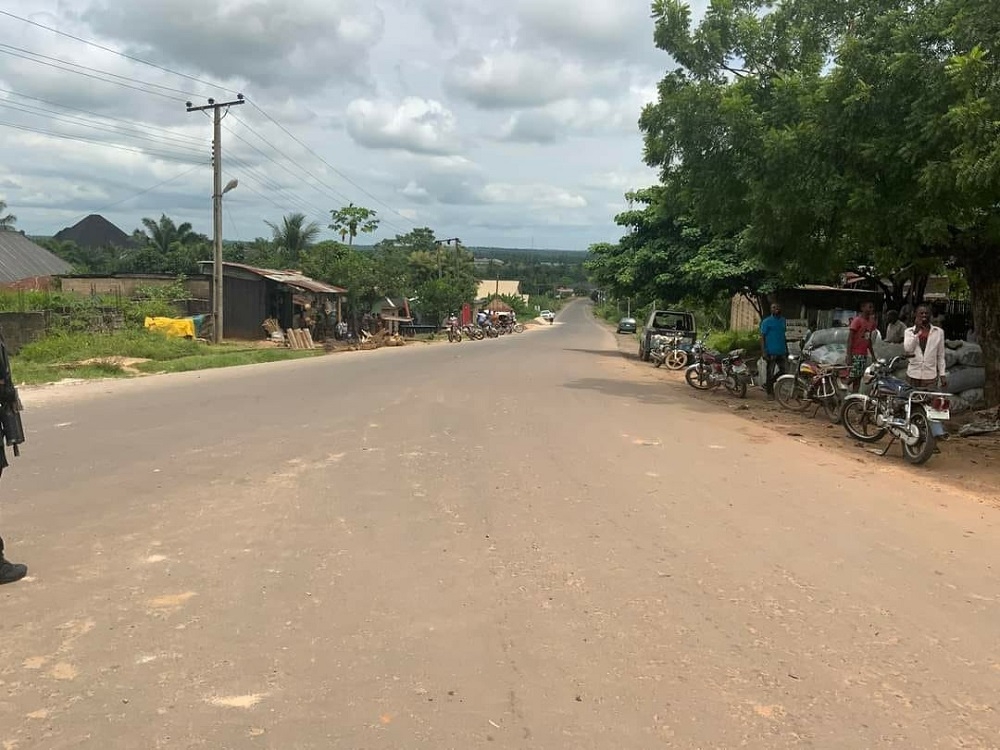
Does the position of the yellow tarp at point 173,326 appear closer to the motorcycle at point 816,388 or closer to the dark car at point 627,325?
the motorcycle at point 816,388

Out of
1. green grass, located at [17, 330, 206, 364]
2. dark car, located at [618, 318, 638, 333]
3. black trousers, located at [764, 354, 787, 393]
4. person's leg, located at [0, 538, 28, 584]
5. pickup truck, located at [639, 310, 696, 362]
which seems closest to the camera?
person's leg, located at [0, 538, 28, 584]

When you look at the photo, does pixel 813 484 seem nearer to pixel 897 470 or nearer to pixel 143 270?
pixel 897 470

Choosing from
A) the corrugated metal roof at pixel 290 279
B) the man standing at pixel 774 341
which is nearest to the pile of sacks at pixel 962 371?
the man standing at pixel 774 341

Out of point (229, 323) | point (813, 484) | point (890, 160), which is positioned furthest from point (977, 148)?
point (229, 323)

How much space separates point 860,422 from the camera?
9992 millimetres

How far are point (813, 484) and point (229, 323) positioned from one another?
30827mm

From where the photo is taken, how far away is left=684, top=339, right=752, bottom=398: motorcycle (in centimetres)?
1530

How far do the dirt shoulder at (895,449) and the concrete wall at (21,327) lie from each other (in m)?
17.7

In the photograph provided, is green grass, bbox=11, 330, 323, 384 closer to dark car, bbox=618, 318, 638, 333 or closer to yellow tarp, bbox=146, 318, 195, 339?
yellow tarp, bbox=146, 318, 195, 339

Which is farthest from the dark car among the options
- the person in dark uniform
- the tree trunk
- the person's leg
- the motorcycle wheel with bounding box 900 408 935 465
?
the person's leg

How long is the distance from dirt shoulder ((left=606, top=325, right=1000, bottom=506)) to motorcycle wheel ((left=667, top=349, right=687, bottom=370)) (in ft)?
32.1

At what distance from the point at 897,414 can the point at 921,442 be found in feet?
1.76

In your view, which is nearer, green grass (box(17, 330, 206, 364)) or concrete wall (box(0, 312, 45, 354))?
green grass (box(17, 330, 206, 364))

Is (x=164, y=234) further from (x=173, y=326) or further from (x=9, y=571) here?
(x=9, y=571)
